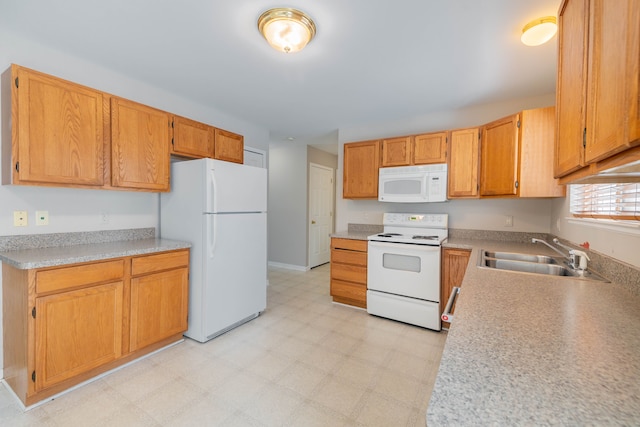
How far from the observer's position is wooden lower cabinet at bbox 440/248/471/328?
2.64 m

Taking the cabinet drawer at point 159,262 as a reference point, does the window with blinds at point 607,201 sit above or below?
above

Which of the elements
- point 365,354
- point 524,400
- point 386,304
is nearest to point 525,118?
point 386,304

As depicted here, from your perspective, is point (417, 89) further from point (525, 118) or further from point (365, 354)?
point (365, 354)

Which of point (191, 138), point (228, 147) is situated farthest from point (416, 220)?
point (191, 138)

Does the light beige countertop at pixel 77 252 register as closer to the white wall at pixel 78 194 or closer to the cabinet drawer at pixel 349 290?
the white wall at pixel 78 194

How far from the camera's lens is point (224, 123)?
11.4 feet

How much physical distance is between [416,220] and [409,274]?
0.76 meters

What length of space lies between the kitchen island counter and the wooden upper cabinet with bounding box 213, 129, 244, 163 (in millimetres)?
2765

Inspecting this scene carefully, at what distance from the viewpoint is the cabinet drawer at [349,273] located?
10.4 feet

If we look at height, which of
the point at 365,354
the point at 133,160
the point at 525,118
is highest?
the point at 525,118

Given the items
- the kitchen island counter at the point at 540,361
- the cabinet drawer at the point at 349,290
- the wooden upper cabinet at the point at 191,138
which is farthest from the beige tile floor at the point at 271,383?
the wooden upper cabinet at the point at 191,138

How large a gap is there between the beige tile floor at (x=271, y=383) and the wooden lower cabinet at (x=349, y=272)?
0.43 metres

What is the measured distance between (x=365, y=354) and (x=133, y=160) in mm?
2540

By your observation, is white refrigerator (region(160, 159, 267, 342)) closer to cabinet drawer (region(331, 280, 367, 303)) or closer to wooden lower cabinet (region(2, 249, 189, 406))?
wooden lower cabinet (region(2, 249, 189, 406))
